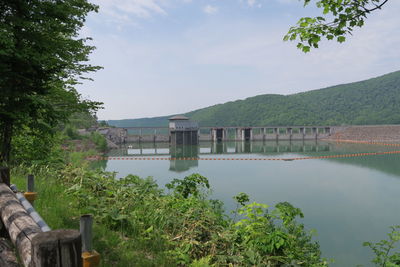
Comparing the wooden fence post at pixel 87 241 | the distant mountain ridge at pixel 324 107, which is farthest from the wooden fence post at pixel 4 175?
the distant mountain ridge at pixel 324 107

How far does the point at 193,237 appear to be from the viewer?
506 cm

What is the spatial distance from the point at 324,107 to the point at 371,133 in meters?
81.2

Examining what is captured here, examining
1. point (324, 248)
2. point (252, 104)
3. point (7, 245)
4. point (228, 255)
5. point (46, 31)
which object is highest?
point (252, 104)

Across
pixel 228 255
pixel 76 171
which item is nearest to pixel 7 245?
pixel 228 255

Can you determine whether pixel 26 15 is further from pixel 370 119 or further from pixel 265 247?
pixel 370 119

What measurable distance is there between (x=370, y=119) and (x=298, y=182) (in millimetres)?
122338

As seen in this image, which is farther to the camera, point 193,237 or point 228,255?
point 193,237

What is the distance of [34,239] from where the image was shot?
1.76m

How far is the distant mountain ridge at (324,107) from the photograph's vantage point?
132 meters

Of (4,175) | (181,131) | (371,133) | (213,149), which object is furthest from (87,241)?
(371,133)

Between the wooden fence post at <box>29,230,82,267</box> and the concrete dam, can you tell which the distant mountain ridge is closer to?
the concrete dam

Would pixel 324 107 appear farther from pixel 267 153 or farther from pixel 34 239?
pixel 34 239

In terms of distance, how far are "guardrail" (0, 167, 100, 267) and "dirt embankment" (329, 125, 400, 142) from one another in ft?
267

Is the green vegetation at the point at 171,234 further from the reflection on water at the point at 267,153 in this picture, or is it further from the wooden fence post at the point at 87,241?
the reflection on water at the point at 267,153
